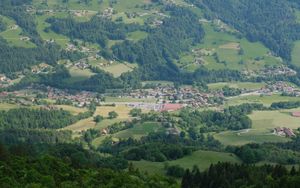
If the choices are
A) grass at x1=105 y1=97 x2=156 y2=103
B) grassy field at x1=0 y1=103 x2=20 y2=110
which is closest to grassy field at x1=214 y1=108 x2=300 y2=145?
grass at x1=105 y1=97 x2=156 y2=103

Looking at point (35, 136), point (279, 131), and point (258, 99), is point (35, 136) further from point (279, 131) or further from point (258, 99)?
point (258, 99)

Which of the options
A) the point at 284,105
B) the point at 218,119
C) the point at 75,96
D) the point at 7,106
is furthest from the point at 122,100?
the point at 284,105

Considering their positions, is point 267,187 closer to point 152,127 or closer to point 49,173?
point 49,173

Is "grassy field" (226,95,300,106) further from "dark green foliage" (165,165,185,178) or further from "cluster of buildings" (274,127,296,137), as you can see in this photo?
"dark green foliage" (165,165,185,178)

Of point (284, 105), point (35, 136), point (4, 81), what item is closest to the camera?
point (35, 136)

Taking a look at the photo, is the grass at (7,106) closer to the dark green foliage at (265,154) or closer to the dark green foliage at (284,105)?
the dark green foliage at (265,154)
